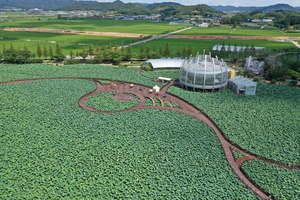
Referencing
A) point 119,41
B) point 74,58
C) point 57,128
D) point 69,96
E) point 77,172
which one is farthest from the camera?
point 119,41

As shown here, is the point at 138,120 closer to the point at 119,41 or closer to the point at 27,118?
the point at 27,118

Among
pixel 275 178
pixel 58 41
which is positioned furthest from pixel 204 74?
pixel 58 41

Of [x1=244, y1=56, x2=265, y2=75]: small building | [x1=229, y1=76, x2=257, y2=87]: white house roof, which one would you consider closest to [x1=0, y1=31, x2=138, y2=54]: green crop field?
[x1=244, y1=56, x2=265, y2=75]: small building

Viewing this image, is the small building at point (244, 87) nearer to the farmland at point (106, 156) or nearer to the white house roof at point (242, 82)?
the white house roof at point (242, 82)

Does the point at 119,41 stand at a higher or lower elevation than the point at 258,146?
higher

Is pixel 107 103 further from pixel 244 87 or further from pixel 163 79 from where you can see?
pixel 244 87

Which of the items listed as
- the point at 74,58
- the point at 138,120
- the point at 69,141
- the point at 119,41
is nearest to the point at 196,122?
the point at 138,120

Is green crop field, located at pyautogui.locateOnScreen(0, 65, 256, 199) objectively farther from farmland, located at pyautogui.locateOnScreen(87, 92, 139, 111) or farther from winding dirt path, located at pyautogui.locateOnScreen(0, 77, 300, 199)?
farmland, located at pyautogui.locateOnScreen(87, 92, 139, 111)
